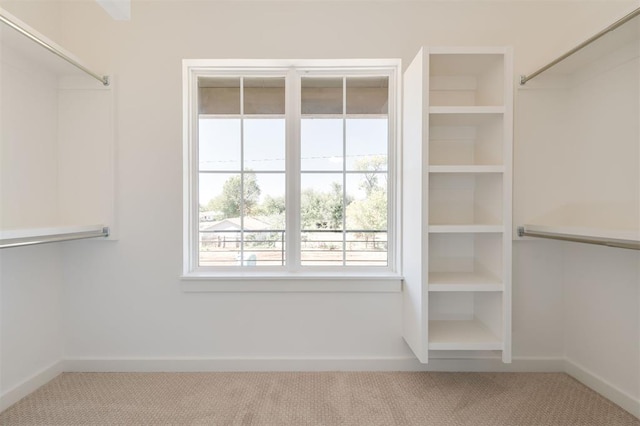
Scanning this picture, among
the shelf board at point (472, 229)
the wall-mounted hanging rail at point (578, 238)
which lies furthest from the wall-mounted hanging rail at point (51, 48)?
the wall-mounted hanging rail at point (578, 238)

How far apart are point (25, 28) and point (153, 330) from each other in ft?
5.79

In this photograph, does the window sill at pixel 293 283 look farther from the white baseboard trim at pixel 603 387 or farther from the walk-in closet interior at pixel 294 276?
the white baseboard trim at pixel 603 387

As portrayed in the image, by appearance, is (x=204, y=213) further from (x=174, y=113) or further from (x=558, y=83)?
(x=558, y=83)

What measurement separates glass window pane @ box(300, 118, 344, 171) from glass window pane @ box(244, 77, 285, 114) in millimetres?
227

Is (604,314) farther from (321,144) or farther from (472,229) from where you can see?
(321,144)

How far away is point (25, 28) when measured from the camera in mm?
1446

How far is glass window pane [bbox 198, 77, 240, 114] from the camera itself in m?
2.10

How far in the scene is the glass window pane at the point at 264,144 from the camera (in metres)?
2.11

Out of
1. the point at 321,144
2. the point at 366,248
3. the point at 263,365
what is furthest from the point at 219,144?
the point at 263,365

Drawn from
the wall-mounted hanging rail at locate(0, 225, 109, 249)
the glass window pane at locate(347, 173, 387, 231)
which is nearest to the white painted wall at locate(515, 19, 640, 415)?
the glass window pane at locate(347, 173, 387, 231)

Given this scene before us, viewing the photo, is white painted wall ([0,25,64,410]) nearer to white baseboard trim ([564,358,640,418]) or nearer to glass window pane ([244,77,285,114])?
glass window pane ([244,77,285,114])

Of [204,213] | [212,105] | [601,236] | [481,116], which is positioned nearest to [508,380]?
[601,236]

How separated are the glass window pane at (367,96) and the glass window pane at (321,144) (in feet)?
0.55

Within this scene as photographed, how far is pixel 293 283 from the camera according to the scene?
6.49ft
